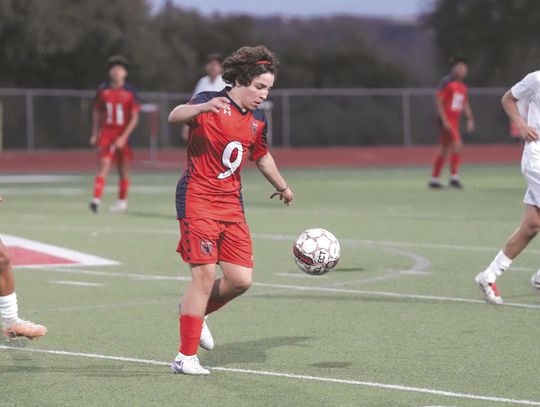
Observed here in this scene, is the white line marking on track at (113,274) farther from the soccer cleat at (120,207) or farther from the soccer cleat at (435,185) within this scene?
the soccer cleat at (435,185)

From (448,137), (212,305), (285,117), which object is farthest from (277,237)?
(285,117)

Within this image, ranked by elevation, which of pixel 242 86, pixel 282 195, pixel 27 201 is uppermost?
pixel 242 86

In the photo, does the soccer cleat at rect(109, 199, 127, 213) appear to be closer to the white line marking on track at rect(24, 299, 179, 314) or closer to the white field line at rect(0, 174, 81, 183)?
the white line marking on track at rect(24, 299, 179, 314)

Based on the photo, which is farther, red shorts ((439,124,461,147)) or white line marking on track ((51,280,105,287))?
red shorts ((439,124,461,147))

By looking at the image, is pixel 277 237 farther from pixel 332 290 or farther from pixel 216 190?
pixel 216 190

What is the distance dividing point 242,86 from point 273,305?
343 centimetres

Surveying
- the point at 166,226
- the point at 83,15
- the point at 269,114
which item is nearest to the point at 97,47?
the point at 83,15

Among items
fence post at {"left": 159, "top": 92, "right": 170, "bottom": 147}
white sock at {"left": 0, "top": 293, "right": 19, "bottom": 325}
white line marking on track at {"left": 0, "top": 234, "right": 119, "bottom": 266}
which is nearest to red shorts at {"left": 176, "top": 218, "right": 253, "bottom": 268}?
white sock at {"left": 0, "top": 293, "right": 19, "bottom": 325}

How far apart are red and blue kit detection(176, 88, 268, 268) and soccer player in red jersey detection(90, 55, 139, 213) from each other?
42.9 ft

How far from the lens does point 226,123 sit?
8500mm

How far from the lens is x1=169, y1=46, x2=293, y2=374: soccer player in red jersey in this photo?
8.40 meters

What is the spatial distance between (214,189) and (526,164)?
3.61 meters

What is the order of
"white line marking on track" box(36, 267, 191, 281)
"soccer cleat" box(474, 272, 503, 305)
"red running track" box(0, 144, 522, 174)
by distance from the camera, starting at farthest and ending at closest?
1. "red running track" box(0, 144, 522, 174)
2. "white line marking on track" box(36, 267, 191, 281)
3. "soccer cleat" box(474, 272, 503, 305)

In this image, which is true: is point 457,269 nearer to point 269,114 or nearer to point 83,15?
point 269,114
